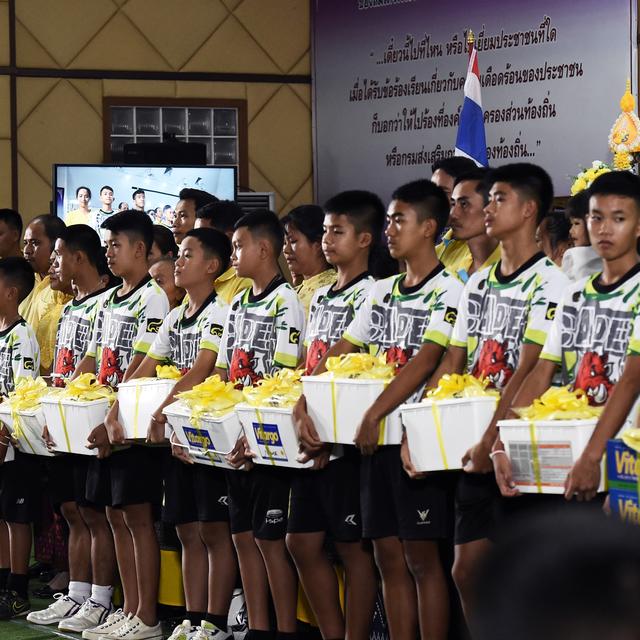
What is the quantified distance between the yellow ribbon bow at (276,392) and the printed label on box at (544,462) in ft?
2.51

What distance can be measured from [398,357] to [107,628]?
1511mm

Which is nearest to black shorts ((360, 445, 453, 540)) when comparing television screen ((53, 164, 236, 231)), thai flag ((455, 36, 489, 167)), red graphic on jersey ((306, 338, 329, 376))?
red graphic on jersey ((306, 338, 329, 376))

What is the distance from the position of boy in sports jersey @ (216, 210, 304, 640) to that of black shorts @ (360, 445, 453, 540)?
41 centimetres

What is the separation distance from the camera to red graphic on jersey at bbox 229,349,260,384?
11.7 feet

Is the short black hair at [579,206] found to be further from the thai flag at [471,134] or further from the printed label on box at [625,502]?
the thai flag at [471,134]

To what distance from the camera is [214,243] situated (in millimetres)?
3963

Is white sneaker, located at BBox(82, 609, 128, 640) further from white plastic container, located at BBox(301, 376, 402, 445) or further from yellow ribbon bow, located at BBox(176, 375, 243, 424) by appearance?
white plastic container, located at BBox(301, 376, 402, 445)

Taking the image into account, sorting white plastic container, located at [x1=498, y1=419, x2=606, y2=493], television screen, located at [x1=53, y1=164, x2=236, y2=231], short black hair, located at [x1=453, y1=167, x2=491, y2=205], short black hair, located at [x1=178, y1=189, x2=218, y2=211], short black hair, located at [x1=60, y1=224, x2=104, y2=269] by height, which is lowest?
white plastic container, located at [x1=498, y1=419, x2=606, y2=493]

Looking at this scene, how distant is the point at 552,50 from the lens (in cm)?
Result: 773

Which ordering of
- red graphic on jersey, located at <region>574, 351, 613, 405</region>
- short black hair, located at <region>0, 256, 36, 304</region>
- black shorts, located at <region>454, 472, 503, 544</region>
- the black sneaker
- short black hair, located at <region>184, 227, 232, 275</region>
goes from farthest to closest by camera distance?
short black hair, located at <region>0, 256, 36, 304</region> → the black sneaker → short black hair, located at <region>184, 227, 232, 275</region> → black shorts, located at <region>454, 472, 503, 544</region> → red graphic on jersey, located at <region>574, 351, 613, 405</region>

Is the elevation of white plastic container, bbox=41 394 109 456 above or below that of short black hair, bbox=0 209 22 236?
below

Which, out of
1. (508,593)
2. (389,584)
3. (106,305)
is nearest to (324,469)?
(389,584)


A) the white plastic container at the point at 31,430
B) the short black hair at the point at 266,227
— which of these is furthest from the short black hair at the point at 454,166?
the white plastic container at the point at 31,430

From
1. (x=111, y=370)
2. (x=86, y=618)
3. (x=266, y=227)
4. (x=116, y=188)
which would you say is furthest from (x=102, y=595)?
(x=116, y=188)
